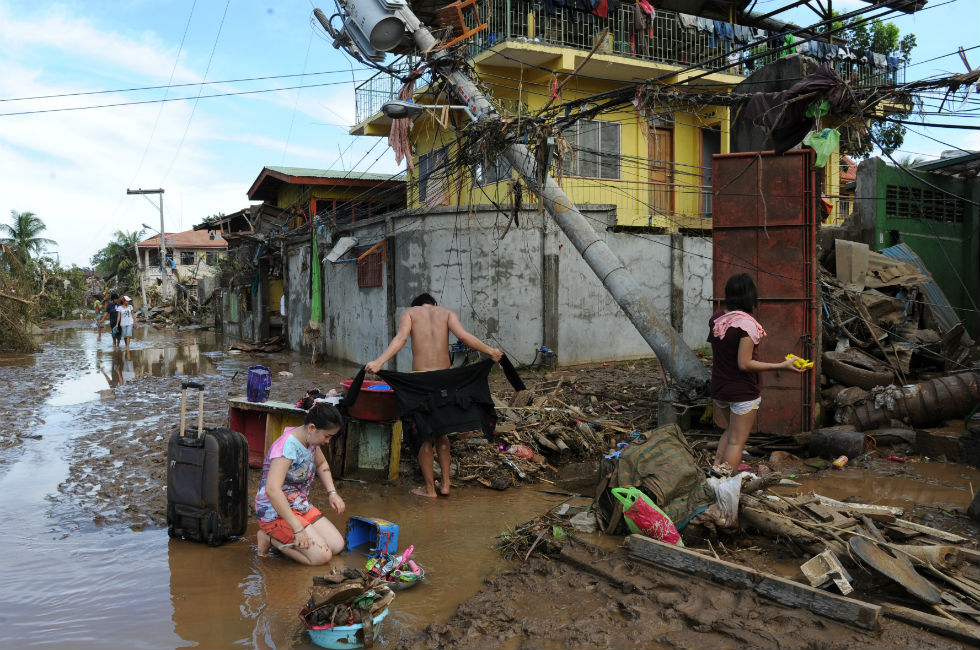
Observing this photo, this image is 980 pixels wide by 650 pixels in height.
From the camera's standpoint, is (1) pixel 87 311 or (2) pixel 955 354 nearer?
(2) pixel 955 354

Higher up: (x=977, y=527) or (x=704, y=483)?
(x=704, y=483)

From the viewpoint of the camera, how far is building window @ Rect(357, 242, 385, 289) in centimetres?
1556

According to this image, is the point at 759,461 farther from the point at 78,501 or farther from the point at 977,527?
the point at 78,501

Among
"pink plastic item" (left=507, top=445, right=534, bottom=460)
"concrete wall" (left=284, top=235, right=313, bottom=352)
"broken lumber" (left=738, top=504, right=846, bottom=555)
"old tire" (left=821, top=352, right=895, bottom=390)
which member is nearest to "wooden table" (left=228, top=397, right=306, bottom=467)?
"pink plastic item" (left=507, top=445, right=534, bottom=460)

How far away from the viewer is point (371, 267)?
16047 millimetres

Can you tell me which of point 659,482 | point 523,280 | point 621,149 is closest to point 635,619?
point 659,482

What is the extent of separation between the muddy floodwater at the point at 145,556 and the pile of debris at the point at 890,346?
4.11 m

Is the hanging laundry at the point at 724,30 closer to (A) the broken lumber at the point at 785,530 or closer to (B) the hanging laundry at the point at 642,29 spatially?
(B) the hanging laundry at the point at 642,29

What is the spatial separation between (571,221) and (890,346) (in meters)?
4.40

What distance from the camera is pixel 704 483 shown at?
186 inches

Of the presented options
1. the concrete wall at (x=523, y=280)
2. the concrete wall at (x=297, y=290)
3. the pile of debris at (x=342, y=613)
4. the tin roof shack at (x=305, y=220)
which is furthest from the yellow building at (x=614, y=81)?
the pile of debris at (x=342, y=613)

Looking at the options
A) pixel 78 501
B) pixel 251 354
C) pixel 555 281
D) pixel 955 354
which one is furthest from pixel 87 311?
pixel 955 354

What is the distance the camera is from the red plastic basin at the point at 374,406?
6.80 m

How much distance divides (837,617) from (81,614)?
4265 mm
